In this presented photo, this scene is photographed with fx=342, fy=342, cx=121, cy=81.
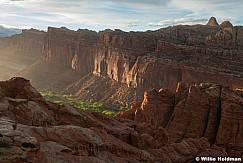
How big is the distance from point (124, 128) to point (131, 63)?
72.0m

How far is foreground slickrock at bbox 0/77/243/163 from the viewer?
19047 mm

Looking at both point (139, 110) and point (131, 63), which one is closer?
point (139, 110)

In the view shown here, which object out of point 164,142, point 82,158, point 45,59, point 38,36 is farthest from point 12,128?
point 38,36

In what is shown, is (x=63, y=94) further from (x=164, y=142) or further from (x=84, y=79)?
(x=164, y=142)

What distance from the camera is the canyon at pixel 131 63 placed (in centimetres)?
8125

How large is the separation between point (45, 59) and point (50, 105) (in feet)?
427

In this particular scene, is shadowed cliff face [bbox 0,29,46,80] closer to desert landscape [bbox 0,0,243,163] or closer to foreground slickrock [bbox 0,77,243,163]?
desert landscape [bbox 0,0,243,163]

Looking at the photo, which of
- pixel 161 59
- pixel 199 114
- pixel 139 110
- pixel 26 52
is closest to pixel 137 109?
pixel 139 110

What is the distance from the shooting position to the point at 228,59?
262 ft

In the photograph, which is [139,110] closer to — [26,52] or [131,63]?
[131,63]

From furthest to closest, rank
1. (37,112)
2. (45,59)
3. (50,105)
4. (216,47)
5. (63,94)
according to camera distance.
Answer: (45,59) < (63,94) < (216,47) < (50,105) < (37,112)

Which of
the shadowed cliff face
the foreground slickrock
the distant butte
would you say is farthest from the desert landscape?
the distant butte

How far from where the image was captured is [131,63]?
336ft

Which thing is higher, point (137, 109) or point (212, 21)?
point (212, 21)
